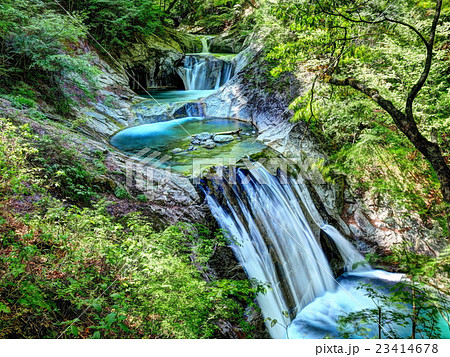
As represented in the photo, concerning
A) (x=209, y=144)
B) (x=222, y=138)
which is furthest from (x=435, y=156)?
(x=222, y=138)

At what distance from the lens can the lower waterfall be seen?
17.4ft

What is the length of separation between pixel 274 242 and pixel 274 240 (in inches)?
2.1

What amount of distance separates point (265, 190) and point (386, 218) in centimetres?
404

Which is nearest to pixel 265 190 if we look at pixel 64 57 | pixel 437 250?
pixel 437 250

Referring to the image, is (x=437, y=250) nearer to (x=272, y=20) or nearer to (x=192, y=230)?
(x=192, y=230)

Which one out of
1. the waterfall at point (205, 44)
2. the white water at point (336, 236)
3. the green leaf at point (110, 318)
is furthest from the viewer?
the waterfall at point (205, 44)

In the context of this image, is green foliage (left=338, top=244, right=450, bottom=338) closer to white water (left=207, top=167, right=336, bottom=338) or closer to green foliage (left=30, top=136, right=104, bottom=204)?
white water (left=207, top=167, right=336, bottom=338)

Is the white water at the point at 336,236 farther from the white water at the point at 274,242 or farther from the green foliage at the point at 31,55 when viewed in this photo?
the green foliage at the point at 31,55

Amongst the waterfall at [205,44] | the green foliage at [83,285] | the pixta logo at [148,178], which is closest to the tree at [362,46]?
the green foliage at [83,285]

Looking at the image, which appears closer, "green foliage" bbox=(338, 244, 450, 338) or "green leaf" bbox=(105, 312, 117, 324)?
"green leaf" bbox=(105, 312, 117, 324)

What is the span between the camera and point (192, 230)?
4.91 meters

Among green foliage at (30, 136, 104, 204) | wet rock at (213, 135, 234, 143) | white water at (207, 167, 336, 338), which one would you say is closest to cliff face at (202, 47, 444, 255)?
wet rock at (213, 135, 234, 143)

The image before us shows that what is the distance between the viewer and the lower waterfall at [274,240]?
5.31 meters
